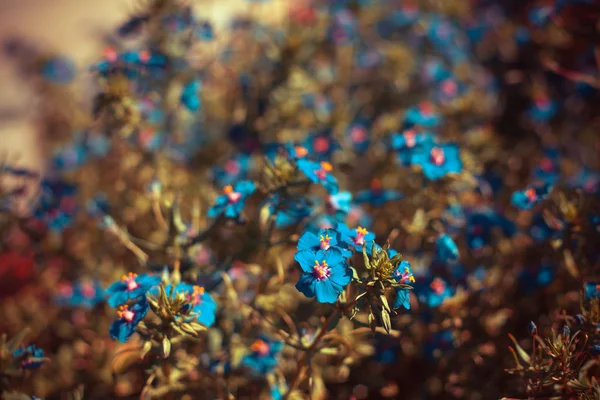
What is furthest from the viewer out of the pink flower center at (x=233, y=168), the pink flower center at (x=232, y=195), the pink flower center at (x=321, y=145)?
the pink flower center at (x=321, y=145)

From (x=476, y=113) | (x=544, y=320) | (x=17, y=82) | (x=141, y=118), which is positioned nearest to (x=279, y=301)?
(x=141, y=118)

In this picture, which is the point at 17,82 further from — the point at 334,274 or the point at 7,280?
the point at 334,274

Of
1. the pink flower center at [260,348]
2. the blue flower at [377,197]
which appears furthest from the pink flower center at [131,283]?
the blue flower at [377,197]

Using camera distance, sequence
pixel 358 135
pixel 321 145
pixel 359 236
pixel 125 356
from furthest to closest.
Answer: pixel 358 135, pixel 321 145, pixel 125 356, pixel 359 236

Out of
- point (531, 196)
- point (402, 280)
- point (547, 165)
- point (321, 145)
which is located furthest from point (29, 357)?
point (547, 165)

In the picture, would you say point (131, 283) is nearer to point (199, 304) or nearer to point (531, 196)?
point (199, 304)

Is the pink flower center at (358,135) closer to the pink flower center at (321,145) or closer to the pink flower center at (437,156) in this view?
the pink flower center at (321,145)
